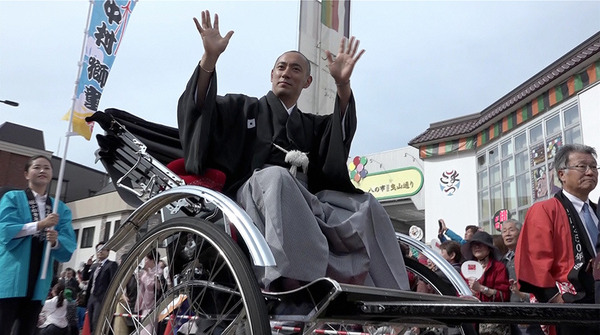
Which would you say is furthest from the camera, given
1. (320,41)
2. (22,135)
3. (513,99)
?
(22,135)

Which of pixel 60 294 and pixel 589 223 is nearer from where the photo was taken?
pixel 589 223

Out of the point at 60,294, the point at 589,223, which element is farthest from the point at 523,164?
the point at 60,294

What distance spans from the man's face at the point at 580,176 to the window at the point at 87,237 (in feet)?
83.7

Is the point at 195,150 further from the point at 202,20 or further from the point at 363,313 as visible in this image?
the point at 363,313

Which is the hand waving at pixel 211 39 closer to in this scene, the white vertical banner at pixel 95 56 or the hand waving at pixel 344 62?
the hand waving at pixel 344 62

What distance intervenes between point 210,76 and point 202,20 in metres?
0.28

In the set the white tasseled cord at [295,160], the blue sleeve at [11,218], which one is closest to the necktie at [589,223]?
the white tasseled cord at [295,160]

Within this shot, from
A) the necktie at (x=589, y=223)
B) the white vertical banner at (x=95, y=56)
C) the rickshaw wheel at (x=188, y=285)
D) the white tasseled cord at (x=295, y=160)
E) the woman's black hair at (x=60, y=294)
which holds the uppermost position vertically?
the white vertical banner at (x=95, y=56)

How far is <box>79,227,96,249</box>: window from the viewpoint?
25361mm

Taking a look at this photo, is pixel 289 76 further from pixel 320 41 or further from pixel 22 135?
pixel 22 135

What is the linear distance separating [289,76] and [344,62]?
377 millimetres

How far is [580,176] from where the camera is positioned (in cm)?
287

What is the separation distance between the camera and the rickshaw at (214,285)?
1617mm

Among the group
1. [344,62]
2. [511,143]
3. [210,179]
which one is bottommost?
[210,179]
